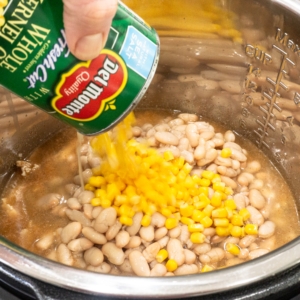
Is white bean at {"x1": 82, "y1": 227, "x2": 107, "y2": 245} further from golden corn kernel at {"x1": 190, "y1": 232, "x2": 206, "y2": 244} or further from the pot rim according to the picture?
the pot rim

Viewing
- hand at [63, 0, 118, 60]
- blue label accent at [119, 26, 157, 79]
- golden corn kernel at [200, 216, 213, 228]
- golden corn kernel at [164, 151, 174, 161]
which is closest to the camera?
hand at [63, 0, 118, 60]

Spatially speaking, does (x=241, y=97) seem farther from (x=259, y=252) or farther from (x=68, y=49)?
(x=68, y=49)

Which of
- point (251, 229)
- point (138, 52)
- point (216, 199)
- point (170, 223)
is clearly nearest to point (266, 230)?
point (251, 229)

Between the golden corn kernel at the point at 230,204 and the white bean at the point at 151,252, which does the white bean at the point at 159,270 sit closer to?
the white bean at the point at 151,252

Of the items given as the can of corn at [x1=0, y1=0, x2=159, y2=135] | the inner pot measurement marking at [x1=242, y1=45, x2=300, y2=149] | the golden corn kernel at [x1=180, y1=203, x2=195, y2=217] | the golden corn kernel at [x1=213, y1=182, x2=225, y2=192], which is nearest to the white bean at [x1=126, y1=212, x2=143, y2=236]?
the golden corn kernel at [x1=180, y1=203, x2=195, y2=217]

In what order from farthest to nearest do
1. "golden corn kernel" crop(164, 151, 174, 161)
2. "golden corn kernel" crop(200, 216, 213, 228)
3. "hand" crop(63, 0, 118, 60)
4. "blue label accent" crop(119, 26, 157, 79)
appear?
"golden corn kernel" crop(164, 151, 174, 161)
"golden corn kernel" crop(200, 216, 213, 228)
"blue label accent" crop(119, 26, 157, 79)
"hand" crop(63, 0, 118, 60)

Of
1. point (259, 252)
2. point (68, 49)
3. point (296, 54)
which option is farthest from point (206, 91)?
point (68, 49)

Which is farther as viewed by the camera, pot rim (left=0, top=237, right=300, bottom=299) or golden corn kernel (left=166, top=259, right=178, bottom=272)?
golden corn kernel (left=166, top=259, right=178, bottom=272)
